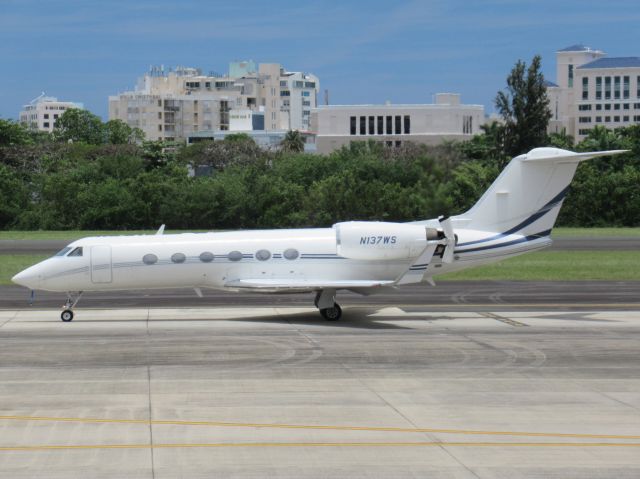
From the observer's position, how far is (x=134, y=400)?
19641 millimetres

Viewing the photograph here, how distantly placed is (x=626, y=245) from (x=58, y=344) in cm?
4459

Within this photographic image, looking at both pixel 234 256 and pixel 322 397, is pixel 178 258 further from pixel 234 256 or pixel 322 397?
pixel 322 397

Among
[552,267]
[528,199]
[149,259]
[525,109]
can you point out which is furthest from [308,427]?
[525,109]

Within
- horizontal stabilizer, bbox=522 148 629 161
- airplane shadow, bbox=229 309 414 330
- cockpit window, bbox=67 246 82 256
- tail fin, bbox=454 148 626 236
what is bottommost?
airplane shadow, bbox=229 309 414 330

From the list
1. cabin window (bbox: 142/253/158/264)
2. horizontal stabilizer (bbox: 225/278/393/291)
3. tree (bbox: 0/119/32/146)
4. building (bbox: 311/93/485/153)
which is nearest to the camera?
horizontal stabilizer (bbox: 225/278/393/291)

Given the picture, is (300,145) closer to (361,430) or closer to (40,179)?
(40,179)

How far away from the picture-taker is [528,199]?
32406 millimetres

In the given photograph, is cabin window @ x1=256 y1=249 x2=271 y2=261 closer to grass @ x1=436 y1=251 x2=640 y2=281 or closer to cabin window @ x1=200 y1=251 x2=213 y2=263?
cabin window @ x1=200 y1=251 x2=213 y2=263

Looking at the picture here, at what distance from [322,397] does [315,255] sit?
481 inches

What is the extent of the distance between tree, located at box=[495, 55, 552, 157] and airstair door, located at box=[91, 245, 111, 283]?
213 feet

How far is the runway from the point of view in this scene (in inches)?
599

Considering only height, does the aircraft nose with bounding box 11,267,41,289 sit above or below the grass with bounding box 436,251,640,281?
above

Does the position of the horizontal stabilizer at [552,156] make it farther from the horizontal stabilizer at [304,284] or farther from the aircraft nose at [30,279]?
the aircraft nose at [30,279]

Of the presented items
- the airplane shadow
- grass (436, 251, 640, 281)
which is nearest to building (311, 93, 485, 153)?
grass (436, 251, 640, 281)
